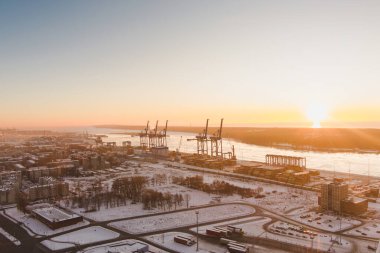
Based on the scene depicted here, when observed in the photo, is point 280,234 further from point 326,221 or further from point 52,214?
point 52,214

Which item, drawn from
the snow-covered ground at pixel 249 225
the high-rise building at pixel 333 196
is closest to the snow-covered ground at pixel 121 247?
the snow-covered ground at pixel 249 225

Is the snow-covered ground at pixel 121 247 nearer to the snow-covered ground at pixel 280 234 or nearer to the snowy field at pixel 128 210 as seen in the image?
the snow-covered ground at pixel 280 234

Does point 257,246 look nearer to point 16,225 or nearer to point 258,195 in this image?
point 258,195

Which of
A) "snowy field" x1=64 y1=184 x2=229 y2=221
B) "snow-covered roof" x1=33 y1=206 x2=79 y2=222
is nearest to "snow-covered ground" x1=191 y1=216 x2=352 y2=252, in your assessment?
"snowy field" x1=64 y1=184 x2=229 y2=221

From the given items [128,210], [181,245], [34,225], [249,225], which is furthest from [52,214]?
[249,225]

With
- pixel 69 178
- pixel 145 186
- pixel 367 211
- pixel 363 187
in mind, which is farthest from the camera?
pixel 69 178

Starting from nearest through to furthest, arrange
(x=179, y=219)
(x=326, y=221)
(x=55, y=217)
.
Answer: (x=326, y=221)
(x=55, y=217)
(x=179, y=219)

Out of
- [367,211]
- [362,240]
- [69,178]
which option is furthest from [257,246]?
[69,178]
